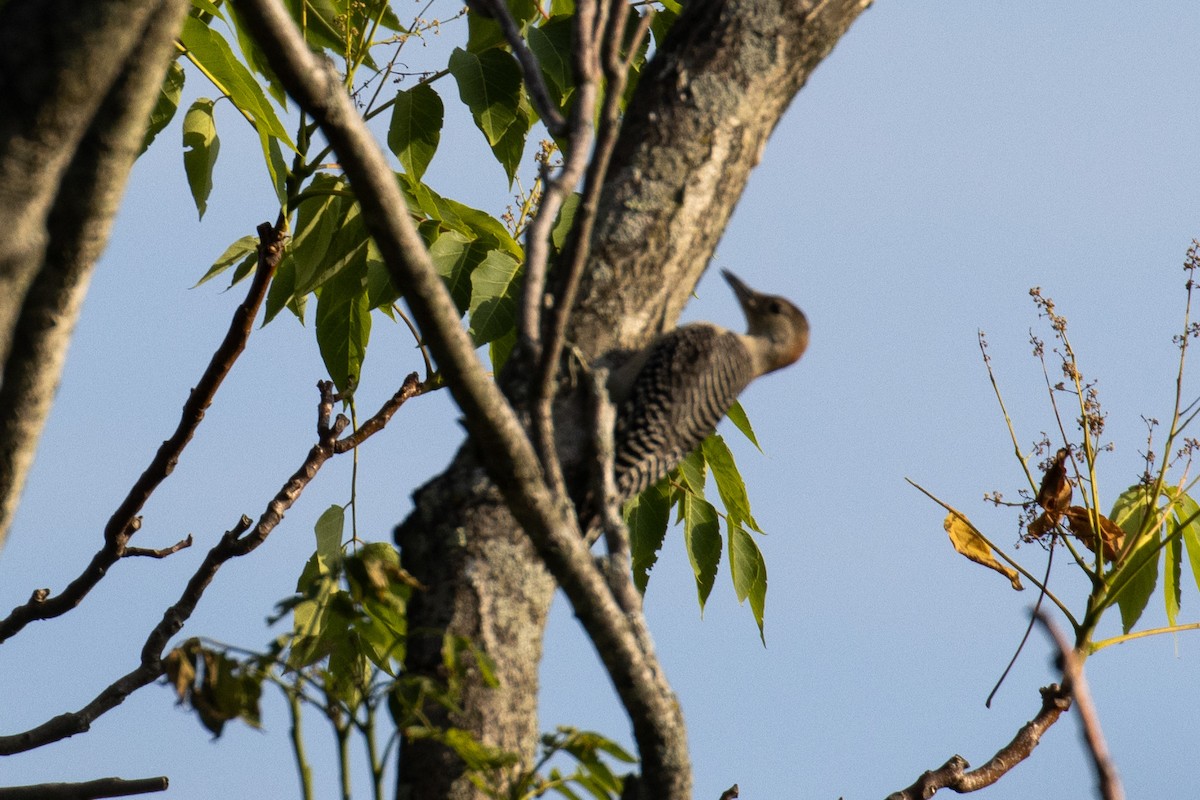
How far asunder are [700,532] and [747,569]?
0.97 ft

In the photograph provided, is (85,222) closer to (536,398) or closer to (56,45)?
(56,45)

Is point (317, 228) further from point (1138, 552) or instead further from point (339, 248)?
point (1138, 552)

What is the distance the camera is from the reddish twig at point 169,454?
4.62 m

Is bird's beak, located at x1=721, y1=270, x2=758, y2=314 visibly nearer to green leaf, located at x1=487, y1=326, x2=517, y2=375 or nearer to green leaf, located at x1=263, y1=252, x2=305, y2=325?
green leaf, located at x1=487, y1=326, x2=517, y2=375

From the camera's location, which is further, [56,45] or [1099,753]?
[56,45]

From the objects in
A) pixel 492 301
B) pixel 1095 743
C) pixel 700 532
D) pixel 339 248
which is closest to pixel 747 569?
pixel 700 532

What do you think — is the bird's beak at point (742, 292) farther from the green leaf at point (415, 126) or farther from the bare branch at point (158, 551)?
the bare branch at point (158, 551)

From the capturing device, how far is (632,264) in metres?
2.92

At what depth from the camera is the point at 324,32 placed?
4512 mm

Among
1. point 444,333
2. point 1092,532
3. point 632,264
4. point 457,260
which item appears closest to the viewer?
point 444,333

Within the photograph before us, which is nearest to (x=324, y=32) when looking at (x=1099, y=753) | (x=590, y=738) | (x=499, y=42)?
(x=499, y=42)

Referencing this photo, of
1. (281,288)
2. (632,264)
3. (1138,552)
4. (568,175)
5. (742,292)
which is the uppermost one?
(742,292)

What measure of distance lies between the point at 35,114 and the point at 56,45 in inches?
5.3

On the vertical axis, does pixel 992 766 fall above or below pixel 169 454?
below
